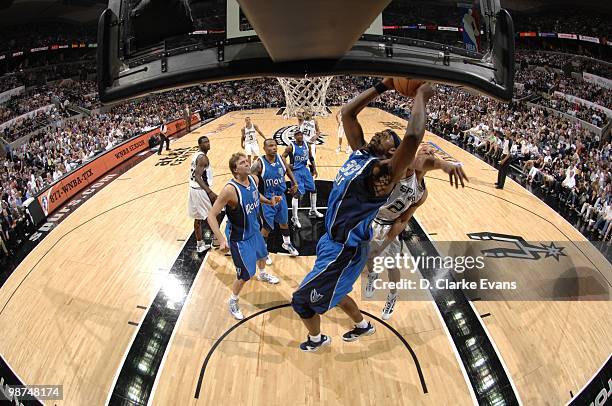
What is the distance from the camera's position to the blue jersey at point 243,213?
4652 millimetres

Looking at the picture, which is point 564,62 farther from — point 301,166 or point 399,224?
point 399,224

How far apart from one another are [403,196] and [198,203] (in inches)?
146

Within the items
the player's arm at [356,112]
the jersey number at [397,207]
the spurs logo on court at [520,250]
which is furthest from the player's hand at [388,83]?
the spurs logo on court at [520,250]

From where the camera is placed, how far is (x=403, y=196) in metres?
4.43

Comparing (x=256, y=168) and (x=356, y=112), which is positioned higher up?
(x=356, y=112)

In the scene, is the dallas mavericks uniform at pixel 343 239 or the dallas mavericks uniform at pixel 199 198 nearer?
the dallas mavericks uniform at pixel 343 239

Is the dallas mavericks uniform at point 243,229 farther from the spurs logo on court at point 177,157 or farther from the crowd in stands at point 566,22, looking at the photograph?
the crowd in stands at point 566,22

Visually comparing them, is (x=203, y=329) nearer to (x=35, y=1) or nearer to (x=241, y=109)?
(x=241, y=109)

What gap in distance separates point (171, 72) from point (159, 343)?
3.81 meters

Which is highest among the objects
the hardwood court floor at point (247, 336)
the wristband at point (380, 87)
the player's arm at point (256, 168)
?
the wristband at point (380, 87)

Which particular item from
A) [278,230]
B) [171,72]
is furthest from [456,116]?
[171,72]

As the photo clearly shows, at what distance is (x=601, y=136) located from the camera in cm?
1503

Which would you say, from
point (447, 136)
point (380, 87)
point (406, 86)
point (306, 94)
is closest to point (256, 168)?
point (380, 87)

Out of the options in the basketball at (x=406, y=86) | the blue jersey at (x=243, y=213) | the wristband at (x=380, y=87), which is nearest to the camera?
the basketball at (x=406, y=86)
